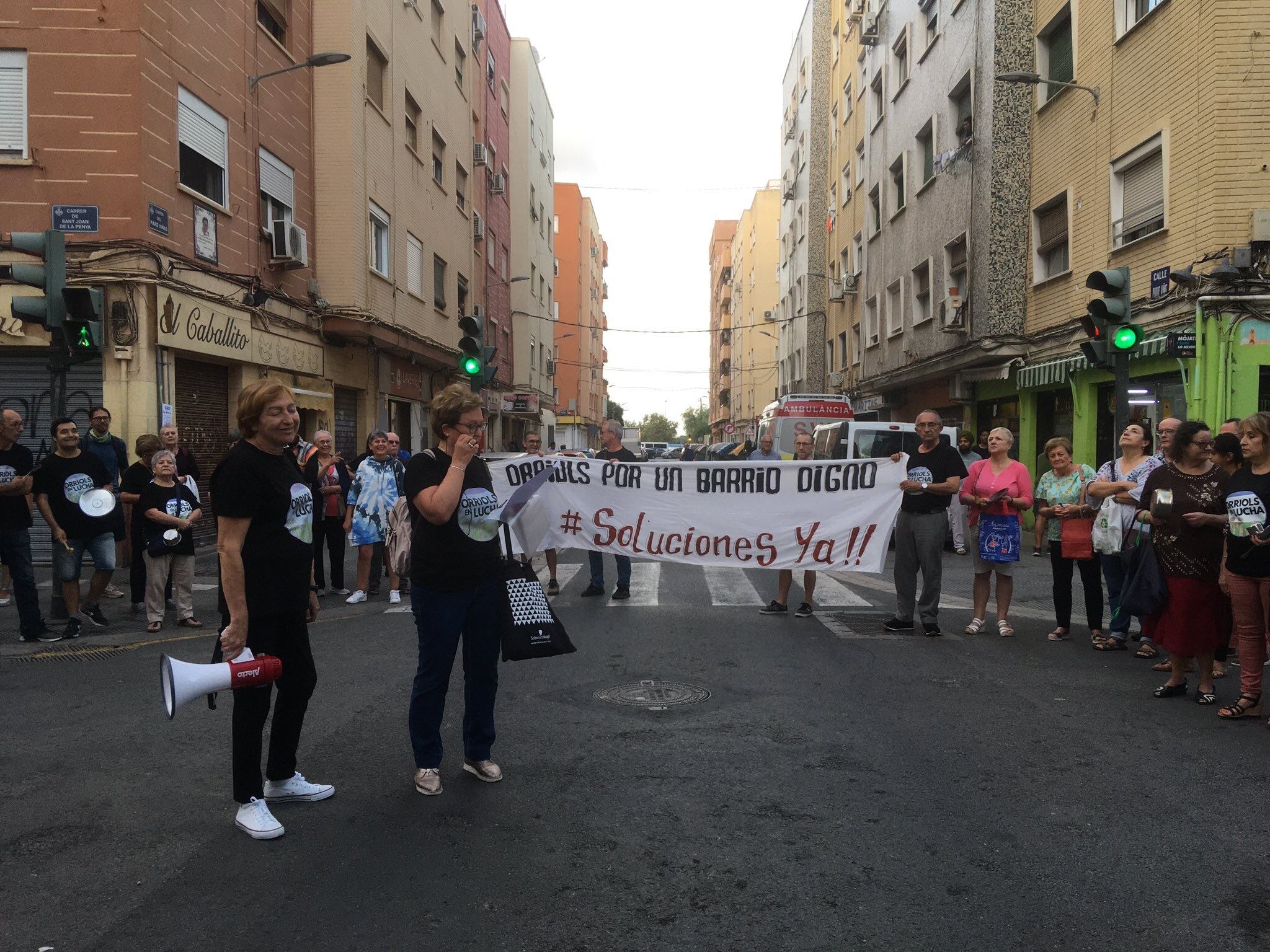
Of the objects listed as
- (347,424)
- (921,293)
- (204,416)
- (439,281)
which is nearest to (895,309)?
(921,293)

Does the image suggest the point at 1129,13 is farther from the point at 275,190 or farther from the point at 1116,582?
the point at 275,190

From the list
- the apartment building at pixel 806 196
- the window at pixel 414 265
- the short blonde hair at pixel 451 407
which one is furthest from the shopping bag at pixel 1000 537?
the apartment building at pixel 806 196

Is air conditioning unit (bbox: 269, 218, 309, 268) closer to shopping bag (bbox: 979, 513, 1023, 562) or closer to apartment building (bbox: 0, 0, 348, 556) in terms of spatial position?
apartment building (bbox: 0, 0, 348, 556)

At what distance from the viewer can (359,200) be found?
1998 centimetres

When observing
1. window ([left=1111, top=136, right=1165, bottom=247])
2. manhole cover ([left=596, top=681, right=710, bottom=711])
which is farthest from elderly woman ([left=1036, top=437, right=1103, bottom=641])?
window ([left=1111, top=136, right=1165, bottom=247])

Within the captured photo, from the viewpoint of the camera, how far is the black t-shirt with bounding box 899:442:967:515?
26.8 ft

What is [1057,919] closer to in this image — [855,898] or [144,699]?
[855,898]

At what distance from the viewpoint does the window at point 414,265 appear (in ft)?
78.4

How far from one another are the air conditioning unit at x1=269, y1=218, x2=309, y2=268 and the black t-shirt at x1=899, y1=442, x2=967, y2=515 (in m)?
12.4

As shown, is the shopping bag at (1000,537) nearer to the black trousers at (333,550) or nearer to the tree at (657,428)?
the black trousers at (333,550)

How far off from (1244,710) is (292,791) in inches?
211

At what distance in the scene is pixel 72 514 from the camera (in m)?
8.59

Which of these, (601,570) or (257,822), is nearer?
(257,822)

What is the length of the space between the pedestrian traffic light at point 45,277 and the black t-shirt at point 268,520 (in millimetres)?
6195
